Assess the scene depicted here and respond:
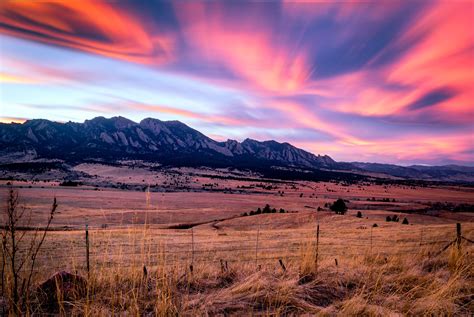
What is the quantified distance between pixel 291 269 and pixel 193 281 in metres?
1.91

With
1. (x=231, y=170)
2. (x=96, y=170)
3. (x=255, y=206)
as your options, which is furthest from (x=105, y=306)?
(x=231, y=170)

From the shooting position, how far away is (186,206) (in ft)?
221

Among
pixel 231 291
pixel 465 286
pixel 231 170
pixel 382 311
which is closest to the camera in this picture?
pixel 382 311

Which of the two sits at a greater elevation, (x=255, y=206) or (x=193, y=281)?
(x=193, y=281)

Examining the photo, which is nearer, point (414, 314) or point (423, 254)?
point (414, 314)

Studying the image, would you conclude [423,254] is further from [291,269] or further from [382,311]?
[382,311]

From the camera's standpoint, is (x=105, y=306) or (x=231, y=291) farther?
(x=231, y=291)

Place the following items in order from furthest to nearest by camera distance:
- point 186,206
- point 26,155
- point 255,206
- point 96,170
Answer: point 26,155
point 96,170
point 255,206
point 186,206

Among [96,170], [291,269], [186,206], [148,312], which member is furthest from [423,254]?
[96,170]

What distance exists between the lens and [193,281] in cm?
529

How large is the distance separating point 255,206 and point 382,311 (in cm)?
6939

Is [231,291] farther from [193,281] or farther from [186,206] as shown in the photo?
[186,206]

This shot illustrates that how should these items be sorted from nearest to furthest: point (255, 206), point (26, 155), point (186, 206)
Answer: point (186, 206)
point (255, 206)
point (26, 155)

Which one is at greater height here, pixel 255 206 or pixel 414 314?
pixel 414 314
